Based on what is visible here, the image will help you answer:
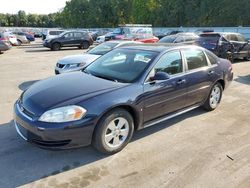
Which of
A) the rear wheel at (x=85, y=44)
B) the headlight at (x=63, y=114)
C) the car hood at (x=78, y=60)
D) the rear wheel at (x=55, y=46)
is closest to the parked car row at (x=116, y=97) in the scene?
the headlight at (x=63, y=114)

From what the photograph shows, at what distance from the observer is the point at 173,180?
3.50 metres

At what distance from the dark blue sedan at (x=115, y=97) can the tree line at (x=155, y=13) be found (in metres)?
41.9

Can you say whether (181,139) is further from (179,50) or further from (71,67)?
(71,67)

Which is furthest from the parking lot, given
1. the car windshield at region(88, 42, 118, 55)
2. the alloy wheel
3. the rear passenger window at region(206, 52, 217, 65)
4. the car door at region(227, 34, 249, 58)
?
the car door at region(227, 34, 249, 58)

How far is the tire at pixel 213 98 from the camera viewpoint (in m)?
5.92

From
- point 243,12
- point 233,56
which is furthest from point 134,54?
point 243,12

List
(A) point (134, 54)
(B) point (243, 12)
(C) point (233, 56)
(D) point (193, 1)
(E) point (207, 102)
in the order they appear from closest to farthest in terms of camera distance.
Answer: (A) point (134, 54)
(E) point (207, 102)
(C) point (233, 56)
(B) point (243, 12)
(D) point (193, 1)

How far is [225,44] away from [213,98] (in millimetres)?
8781

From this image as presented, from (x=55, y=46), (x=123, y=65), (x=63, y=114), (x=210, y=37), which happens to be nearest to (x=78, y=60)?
(x=123, y=65)

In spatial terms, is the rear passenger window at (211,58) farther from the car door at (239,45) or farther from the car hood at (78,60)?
the car door at (239,45)

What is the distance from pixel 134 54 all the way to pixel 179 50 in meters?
0.86

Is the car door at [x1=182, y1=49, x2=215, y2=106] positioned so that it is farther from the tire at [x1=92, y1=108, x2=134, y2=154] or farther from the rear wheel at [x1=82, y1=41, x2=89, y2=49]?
the rear wheel at [x1=82, y1=41, x2=89, y2=49]

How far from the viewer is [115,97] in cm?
395

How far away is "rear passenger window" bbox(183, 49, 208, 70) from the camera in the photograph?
5.30 metres
